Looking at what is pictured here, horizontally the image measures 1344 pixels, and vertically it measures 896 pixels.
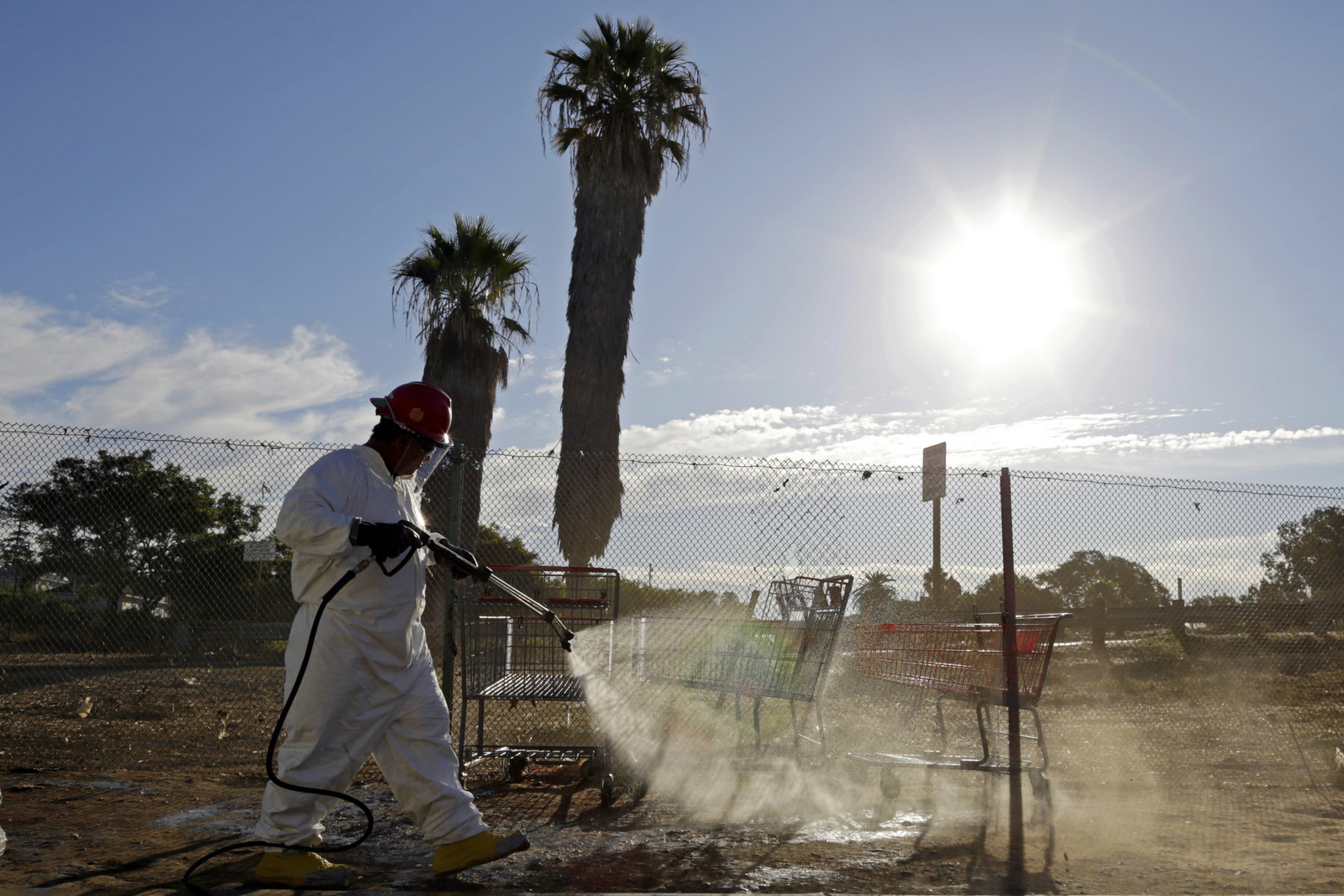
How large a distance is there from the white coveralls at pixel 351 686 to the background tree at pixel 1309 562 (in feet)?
26.7

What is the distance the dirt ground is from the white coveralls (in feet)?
1.23

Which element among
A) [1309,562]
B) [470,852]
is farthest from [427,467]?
[1309,562]

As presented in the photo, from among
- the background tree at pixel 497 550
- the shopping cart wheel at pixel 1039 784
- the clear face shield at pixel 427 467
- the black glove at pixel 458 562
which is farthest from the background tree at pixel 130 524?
the shopping cart wheel at pixel 1039 784

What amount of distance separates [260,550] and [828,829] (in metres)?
4.59

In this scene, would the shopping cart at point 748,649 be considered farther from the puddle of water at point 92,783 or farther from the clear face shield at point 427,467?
the puddle of water at point 92,783

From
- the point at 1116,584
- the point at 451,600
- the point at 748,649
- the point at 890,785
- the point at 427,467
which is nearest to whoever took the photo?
the point at 427,467

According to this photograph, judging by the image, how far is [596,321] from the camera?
1353cm

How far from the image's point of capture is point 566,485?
12578 millimetres

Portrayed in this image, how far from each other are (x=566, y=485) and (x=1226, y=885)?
9.76 m

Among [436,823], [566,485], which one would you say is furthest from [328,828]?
[566,485]

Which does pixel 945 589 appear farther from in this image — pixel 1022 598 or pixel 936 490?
pixel 1022 598

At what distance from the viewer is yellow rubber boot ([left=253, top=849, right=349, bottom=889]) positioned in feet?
11.0

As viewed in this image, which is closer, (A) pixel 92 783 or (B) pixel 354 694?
(B) pixel 354 694

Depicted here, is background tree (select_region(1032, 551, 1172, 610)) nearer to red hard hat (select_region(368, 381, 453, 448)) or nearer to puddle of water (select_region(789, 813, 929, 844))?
puddle of water (select_region(789, 813, 929, 844))
